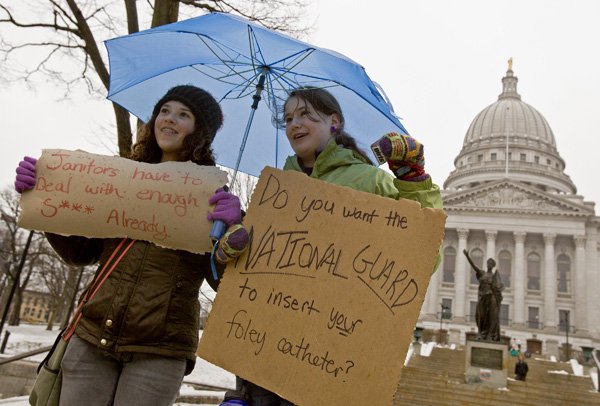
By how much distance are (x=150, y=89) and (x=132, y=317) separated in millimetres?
1806

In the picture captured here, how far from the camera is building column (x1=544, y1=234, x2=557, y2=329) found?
5206 centimetres

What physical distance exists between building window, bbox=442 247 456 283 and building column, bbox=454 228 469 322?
78 cm

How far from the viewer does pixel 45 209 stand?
2.79m

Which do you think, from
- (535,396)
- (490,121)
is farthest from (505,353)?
(490,121)

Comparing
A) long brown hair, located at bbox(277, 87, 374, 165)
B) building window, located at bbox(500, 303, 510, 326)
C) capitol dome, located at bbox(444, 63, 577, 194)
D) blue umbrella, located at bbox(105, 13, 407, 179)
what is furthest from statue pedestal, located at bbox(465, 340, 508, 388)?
capitol dome, located at bbox(444, 63, 577, 194)

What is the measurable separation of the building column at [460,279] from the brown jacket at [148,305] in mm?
54559

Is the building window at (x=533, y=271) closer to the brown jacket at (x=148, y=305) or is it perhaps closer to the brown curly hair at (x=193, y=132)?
the brown curly hair at (x=193, y=132)

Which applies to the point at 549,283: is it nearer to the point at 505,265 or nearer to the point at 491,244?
the point at 505,265

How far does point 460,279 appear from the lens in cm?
5597

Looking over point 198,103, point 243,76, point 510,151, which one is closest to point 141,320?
point 198,103

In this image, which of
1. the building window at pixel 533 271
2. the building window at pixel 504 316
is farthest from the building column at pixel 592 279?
the building window at pixel 504 316

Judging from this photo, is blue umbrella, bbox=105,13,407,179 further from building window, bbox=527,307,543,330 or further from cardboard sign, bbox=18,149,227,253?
building window, bbox=527,307,543,330

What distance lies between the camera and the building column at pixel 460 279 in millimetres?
54344

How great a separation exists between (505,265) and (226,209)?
59.7 m
